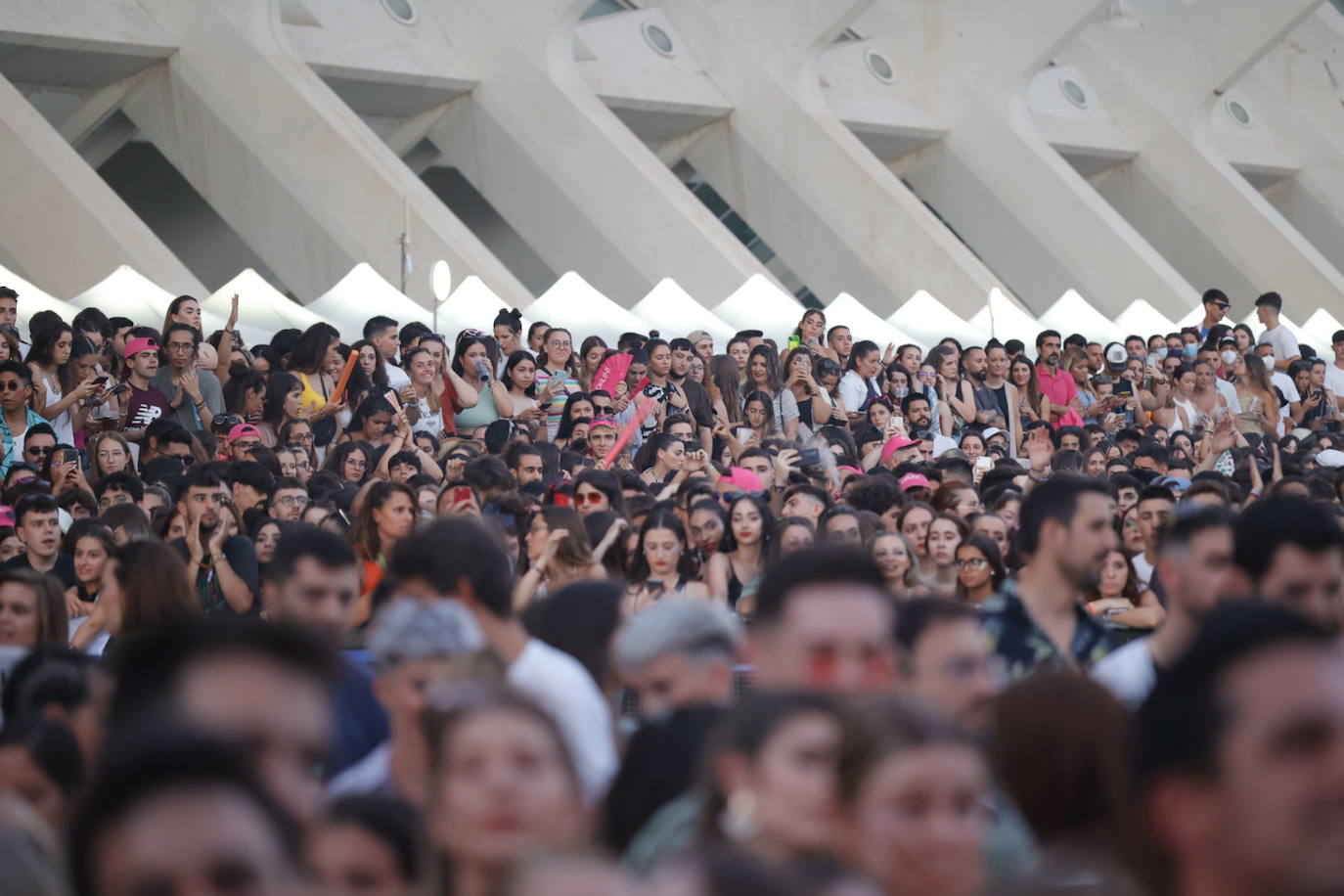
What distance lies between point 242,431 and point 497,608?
5.91 m

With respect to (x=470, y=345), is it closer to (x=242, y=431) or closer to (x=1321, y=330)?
(x=242, y=431)

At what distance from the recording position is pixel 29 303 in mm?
12438

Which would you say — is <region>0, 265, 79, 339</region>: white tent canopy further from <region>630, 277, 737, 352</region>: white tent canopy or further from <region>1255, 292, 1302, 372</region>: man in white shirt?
<region>1255, 292, 1302, 372</region>: man in white shirt

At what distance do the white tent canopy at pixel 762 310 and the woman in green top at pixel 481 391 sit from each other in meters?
5.63

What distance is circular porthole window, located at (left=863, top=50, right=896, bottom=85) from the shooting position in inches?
1006

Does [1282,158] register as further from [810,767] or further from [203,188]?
[810,767]

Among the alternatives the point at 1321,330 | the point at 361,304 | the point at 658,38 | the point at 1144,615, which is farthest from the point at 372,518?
the point at 658,38

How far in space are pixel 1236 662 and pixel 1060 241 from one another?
74.0 ft

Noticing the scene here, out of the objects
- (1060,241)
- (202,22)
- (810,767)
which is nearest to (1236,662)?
(810,767)

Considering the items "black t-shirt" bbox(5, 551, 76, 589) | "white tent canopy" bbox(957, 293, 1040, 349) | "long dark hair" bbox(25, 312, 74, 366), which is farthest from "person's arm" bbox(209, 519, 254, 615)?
"white tent canopy" bbox(957, 293, 1040, 349)

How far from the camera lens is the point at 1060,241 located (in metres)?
24.2

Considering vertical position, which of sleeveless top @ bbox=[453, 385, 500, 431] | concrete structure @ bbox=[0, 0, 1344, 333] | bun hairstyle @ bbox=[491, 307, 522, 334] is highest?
concrete structure @ bbox=[0, 0, 1344, 333]

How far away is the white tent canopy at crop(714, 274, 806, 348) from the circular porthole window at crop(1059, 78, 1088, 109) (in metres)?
11.4

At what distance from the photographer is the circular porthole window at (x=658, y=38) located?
76.9ft
